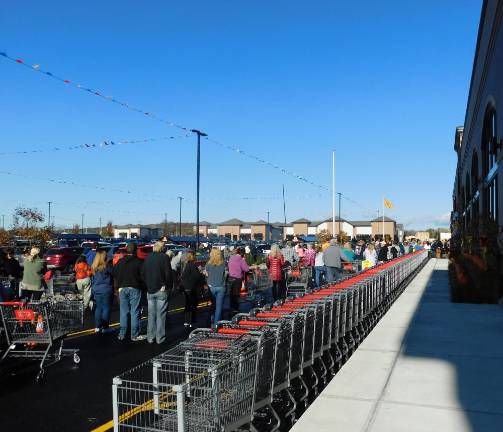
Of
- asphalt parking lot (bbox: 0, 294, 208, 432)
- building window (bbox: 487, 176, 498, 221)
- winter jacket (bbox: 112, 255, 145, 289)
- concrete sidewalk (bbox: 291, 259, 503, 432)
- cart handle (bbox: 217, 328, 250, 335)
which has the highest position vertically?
building window (bbox: 487, 176, 498, 221)

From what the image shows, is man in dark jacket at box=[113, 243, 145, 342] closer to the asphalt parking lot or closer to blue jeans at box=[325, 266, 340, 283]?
the asphalt parking lot

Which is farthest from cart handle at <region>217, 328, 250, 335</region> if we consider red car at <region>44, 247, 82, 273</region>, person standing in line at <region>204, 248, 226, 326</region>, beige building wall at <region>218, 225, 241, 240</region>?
beige building wall at <region>218, 225, 241, 240</region>

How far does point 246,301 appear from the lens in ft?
48.0

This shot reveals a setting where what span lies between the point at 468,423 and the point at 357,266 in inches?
541

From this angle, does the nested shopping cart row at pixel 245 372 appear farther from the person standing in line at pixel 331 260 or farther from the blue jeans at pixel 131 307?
the person standing in line at pixel 331 260

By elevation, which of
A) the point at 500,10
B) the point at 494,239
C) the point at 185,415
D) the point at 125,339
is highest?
the point at 500,10

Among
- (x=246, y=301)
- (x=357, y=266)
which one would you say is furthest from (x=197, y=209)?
(x=246, y=301)

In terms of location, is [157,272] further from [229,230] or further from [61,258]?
[229,230]

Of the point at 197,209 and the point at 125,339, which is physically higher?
the point at 197,209

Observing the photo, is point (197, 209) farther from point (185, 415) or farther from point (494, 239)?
point (185, 415)

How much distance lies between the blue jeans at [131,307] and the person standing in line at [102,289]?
650 millimetres

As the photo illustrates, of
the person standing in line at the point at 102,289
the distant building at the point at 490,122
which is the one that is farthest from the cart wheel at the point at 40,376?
the distant building at the point at 490,122

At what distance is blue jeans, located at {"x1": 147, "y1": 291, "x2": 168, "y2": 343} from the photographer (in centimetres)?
952

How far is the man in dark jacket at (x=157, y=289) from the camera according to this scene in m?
9.55
